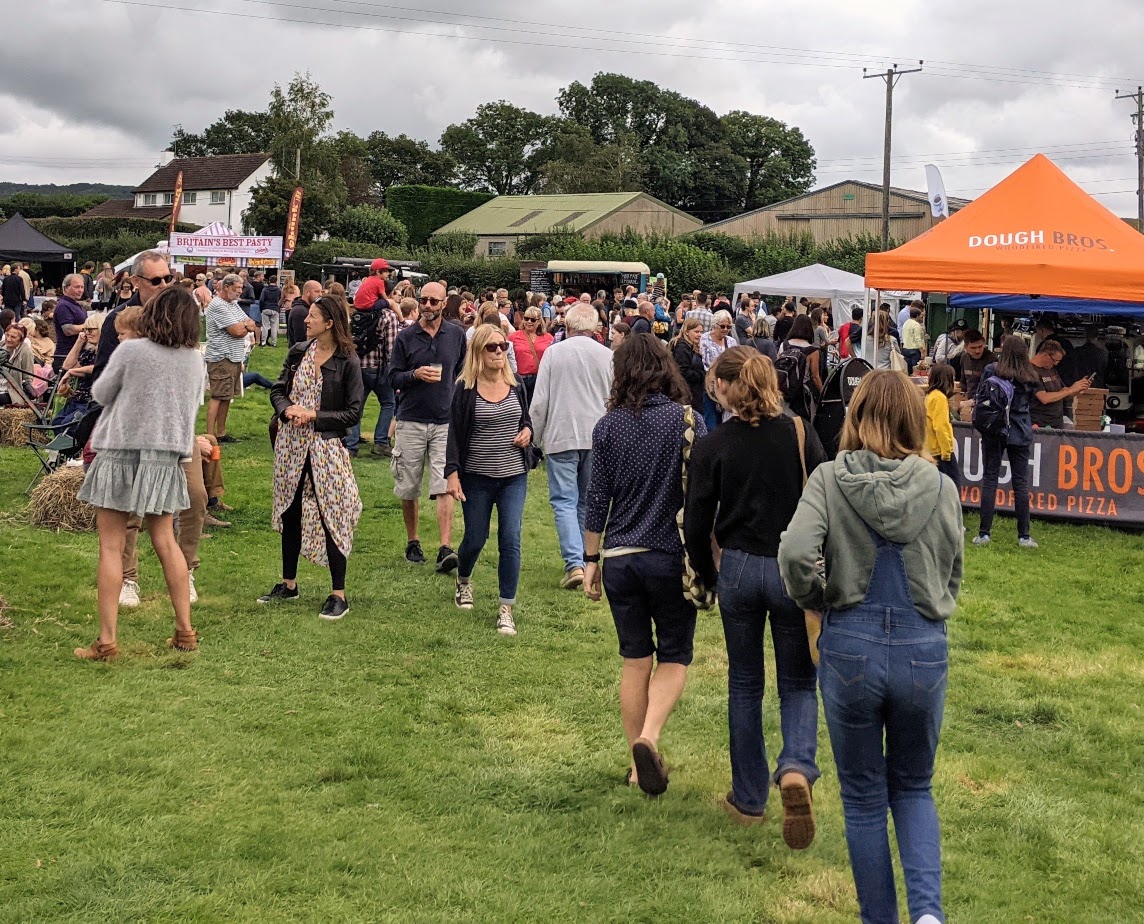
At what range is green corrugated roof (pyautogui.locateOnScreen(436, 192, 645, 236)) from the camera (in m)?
63.6

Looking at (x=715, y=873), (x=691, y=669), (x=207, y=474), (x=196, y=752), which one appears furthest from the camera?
(x=207, y=474)

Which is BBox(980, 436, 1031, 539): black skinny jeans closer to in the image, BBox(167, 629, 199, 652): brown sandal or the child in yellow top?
the child in yellow top

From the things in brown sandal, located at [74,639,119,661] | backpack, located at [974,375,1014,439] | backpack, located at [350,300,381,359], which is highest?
backpack, located at [350,300,381,359]

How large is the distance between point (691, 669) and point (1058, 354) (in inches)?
257

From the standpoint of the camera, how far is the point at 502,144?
92.4m

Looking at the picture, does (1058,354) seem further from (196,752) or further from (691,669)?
(196,752)

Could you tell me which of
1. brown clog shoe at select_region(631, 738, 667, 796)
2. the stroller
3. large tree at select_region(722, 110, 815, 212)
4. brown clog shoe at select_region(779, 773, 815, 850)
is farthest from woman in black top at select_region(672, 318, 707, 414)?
large tree at select_region(722, 110, 815, 212)

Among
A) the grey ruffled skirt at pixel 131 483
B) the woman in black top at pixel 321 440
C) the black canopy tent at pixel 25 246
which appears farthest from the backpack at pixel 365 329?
the black canopy tent at pixel 25 246

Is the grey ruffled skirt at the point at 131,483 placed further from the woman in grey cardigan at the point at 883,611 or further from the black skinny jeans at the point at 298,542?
the woman in grey cardigan at the point at 883,611

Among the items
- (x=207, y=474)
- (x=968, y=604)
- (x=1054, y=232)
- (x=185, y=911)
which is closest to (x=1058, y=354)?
(x=1054, y=232)

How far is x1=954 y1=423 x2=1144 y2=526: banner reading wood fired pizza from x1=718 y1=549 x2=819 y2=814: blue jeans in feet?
23.0

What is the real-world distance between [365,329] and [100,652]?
6.50 m

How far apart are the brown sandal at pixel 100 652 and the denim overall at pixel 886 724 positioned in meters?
3.97

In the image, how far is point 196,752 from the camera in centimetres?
487
